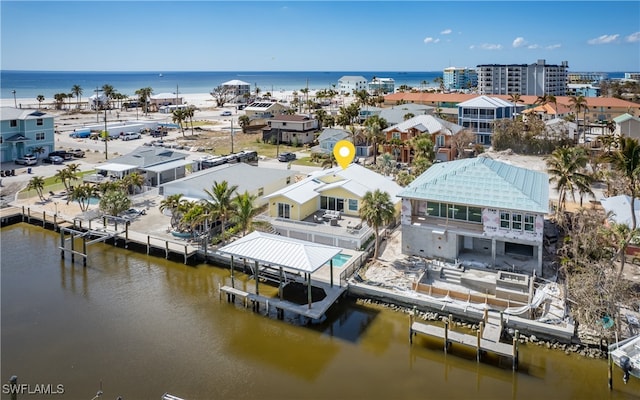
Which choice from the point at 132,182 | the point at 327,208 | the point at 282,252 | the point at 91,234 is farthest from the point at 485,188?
the point at 132,182

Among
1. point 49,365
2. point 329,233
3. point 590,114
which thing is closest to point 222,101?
point 590,114

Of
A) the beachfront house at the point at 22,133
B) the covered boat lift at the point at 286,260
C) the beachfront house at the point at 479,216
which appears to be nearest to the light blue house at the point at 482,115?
the beachfront house at the point at 479,216

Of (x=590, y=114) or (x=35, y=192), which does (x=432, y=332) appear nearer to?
(x=35, y=192)

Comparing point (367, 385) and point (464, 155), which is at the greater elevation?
point (464, 155)

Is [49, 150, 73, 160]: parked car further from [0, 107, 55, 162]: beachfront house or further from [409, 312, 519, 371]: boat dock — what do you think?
[409, 312, 519, 371]: boat dock

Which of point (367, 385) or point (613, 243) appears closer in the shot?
point (367, 385)

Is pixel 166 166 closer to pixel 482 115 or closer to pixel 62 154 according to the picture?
pixel 62 154

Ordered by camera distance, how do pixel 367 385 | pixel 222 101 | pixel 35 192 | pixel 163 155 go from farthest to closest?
1. pixel 222 101
2. pixel 163 155
3. pixel 35 192
4. pixel 367 385
